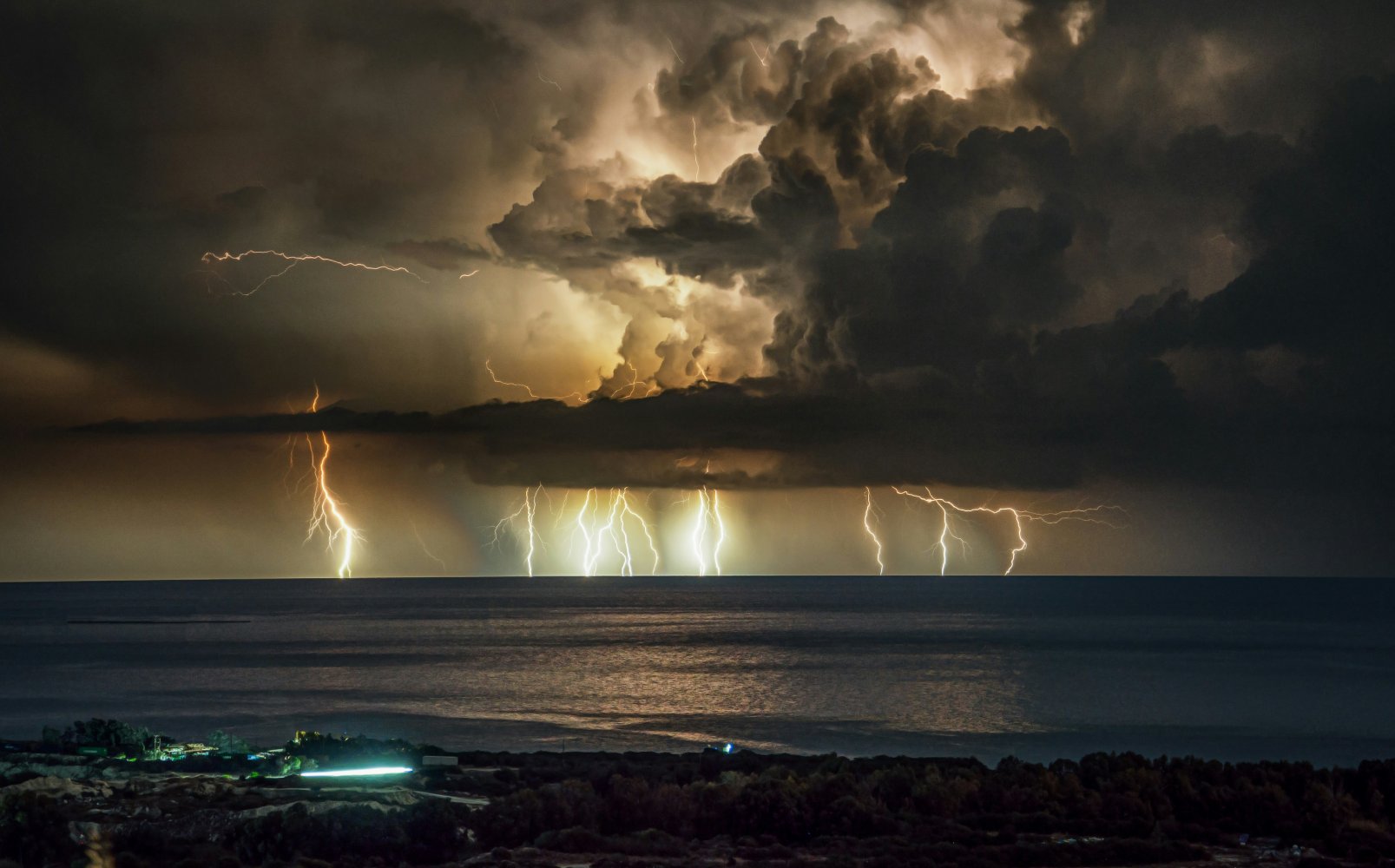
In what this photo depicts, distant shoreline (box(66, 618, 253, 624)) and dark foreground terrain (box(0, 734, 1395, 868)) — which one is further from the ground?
distant shoreline (box(66, 618, 253, 624))

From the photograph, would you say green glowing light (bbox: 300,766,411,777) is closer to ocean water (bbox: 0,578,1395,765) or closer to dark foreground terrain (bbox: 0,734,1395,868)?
dark foreground terrain (bbox: 0,734,1395,868)

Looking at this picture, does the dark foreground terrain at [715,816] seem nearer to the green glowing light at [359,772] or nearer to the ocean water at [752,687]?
the green glowing light at [359,772]

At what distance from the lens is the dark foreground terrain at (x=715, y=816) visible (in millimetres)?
24125

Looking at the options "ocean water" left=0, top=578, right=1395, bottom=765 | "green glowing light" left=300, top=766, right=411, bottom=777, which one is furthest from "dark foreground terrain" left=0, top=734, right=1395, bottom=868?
"ocean water" left=0, top=578, right=1395, bottom=765

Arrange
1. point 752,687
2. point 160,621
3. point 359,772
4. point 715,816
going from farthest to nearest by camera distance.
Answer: point 160,621 → point 752,687 → point 359,772 → point 715,816

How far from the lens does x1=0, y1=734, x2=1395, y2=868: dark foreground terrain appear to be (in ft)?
79.2

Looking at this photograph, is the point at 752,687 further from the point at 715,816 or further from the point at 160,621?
the point at 160,621

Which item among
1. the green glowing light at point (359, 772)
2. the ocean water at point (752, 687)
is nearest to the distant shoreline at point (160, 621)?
the ocean water at point (752, 687)

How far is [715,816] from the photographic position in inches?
1092

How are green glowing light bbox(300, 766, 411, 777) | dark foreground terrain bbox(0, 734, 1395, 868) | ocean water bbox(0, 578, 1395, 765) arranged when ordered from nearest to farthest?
dark foreground terrain bbox(0, 734, 1395, 868)
green glowing light bbox(300, 766, 411, 777)
ocean water bbox(0, 578, 1395, 765)

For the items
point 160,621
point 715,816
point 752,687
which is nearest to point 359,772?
point 715,816

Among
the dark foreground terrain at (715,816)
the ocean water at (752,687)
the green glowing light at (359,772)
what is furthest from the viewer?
the ocean water at (752,687)

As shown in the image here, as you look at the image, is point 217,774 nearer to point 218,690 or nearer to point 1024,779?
point 1024,779

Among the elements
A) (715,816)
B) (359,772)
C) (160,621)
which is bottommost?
(715,816)
